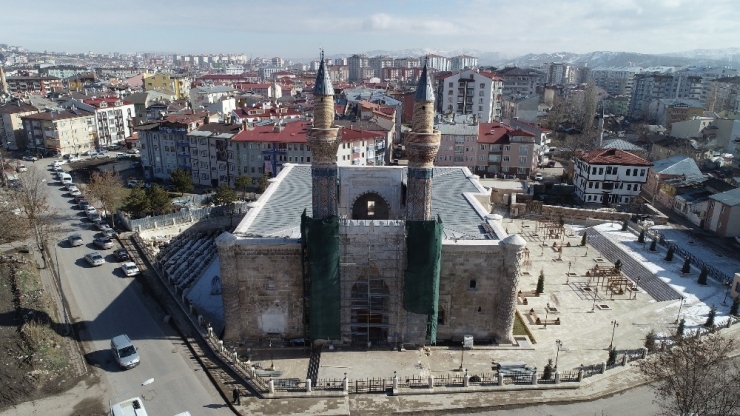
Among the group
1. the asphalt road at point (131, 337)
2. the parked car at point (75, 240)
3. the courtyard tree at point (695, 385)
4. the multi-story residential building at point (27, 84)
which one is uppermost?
the multi-story residential building at point (27, 84)

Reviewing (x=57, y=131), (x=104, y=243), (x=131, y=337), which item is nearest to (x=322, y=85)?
(x=131, y=337)

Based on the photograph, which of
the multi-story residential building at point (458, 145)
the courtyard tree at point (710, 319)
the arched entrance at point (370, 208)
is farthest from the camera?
the multi-story residential building at point (458, 145)

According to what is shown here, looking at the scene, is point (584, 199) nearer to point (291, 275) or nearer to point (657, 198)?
point (657, 198)

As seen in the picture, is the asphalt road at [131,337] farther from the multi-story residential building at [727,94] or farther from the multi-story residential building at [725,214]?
the multi-story residential building at [727,94]

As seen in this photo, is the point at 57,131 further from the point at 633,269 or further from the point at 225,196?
the point at 633,269

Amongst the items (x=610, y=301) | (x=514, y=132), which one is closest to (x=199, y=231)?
(x=610, y=301)

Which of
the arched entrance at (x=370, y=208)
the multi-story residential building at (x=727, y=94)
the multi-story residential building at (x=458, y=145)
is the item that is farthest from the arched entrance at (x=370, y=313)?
the multi-story residential building at (x=727, y=94)

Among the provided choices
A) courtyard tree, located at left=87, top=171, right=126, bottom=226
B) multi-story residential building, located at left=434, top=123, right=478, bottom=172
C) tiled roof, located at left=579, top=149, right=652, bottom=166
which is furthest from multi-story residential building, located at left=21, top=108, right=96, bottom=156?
tiled roof, located at left=579, top=149, right=652, bottom=166
